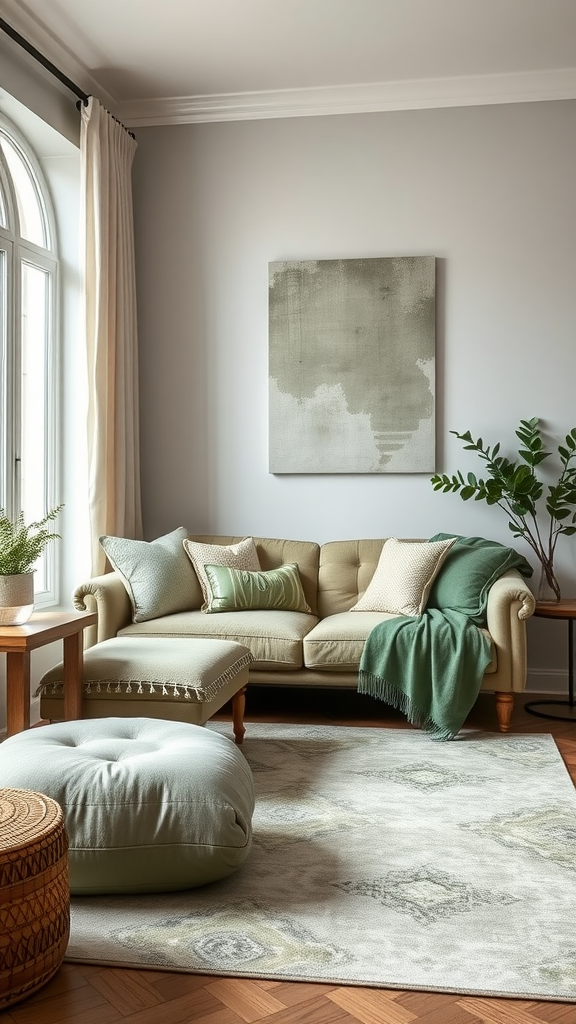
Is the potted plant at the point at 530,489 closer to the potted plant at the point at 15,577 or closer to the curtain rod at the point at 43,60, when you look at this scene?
the potted plant at the point at 15,577

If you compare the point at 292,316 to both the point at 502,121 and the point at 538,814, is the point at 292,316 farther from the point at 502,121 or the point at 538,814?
the point at 538,814

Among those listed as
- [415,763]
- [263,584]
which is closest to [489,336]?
[263,584]

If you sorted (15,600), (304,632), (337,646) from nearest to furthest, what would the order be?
(15,600) < (337,646) < (304,632)

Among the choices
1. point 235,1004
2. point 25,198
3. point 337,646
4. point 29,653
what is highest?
point 25,198

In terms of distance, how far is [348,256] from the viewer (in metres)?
5.15

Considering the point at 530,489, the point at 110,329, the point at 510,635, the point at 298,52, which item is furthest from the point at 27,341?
the point at 510,635

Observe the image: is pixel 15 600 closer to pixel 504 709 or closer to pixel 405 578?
pixel 405 578

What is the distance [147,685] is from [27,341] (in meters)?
2.19

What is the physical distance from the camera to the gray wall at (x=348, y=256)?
4965 mm

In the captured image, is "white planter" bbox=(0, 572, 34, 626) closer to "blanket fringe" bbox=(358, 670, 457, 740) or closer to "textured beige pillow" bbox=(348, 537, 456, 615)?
"blanket fringe" bbox=(358, 670, 457, 740)

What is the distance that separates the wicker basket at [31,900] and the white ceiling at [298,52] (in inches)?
139

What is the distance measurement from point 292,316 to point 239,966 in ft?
12.3

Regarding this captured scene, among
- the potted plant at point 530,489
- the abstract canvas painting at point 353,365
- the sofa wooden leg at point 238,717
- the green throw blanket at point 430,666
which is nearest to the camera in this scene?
the sofa wooden leg at point 238,717

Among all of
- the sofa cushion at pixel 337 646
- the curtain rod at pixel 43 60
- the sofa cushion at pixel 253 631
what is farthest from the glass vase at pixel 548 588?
the curtain rod at pixel 43 60
